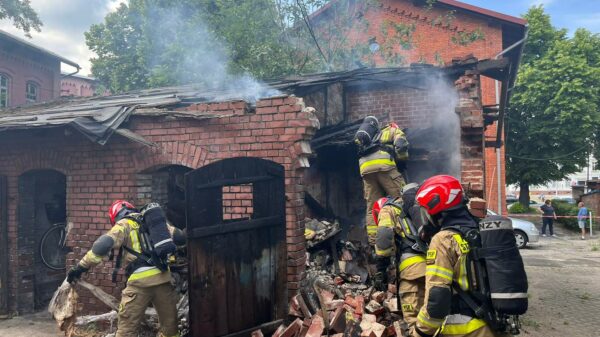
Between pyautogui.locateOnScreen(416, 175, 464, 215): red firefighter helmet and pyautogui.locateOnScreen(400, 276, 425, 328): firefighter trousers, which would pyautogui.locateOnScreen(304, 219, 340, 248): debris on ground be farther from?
pyautogui.locateOnScreen(416, 175, 464, 215): red firefighter helmet

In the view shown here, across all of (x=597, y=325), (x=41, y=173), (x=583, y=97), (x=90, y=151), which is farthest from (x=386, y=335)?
(x=583, y=97)

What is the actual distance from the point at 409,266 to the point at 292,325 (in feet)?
4.31

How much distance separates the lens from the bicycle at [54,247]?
6840 millimetres

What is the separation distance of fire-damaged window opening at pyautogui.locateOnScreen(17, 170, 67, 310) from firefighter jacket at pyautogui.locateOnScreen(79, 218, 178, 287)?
117 inches

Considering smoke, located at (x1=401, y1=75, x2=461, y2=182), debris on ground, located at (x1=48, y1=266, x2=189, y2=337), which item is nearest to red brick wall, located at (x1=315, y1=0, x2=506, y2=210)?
smoke, located at (x1=401, y1=75, x2=461, y2=182)

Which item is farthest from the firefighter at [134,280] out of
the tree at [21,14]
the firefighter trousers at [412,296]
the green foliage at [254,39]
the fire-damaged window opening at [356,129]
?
the tree at [21,14]

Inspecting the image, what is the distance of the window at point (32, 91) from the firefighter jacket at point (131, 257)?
22.5m

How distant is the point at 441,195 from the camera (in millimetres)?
2893

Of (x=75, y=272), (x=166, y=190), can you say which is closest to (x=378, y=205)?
(x=166, y=190)

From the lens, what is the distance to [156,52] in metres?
16.1

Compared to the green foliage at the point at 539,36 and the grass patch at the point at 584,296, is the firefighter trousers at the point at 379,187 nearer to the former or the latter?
the grass patch at the point at 584,296

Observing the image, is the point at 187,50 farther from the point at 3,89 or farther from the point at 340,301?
the point at 3,89

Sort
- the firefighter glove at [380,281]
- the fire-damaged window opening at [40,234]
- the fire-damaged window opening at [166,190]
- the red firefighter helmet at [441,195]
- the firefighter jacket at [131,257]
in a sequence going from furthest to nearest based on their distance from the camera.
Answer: the fire-damaged window opening at [40,234]
the fire-damaged window opening at [166,190]
the firefighter glove at [380,281]
the firefighter jacket at [131,257]
the red firefighter helmet at [441,195]

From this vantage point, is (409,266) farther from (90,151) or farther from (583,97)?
(583,97)
